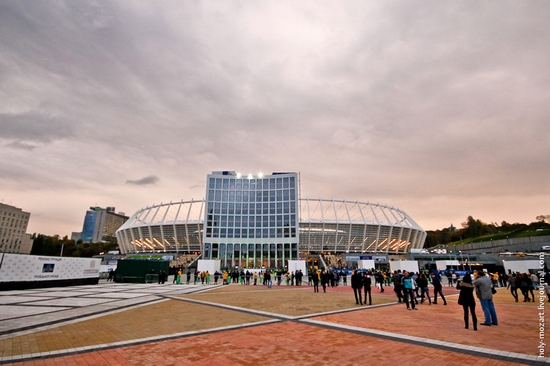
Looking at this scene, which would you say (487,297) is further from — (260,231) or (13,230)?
(13,230)

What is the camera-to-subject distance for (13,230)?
119875 millimetres

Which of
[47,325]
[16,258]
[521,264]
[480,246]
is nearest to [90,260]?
[16,258]

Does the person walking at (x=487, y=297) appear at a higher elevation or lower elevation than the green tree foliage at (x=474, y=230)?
lower

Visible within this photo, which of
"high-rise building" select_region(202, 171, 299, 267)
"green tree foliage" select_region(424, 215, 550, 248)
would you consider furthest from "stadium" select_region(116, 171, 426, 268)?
"green tree foliage" select_region(424, 215, 550, 248)

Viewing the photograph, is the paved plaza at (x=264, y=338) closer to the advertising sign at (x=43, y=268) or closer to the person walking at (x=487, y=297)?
the person walking at (x=487, y=297)

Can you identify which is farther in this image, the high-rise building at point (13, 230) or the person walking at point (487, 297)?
the high-rise building at point (13, 230)

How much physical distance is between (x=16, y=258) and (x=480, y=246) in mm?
128194

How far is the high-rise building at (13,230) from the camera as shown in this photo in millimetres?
113850

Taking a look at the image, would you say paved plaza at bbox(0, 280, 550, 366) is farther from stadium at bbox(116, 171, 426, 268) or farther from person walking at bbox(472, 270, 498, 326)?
stadium at bbox(116, 171, 426, 268)

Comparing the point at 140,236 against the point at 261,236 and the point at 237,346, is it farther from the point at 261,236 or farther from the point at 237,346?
the point at 237,346

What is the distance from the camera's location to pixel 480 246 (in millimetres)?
101125

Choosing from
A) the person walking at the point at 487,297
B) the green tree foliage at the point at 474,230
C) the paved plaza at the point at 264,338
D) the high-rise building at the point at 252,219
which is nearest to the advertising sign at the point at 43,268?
the paved plaza at the point at 264,338

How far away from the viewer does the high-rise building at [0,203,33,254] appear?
114m

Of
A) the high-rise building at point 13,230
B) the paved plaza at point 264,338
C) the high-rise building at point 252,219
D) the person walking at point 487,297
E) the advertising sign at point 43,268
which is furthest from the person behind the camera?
the high-rise building at point 13,230
